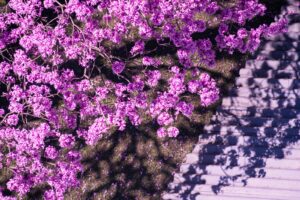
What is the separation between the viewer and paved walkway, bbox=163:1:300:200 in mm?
9547

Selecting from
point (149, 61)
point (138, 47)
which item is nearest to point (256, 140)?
point (149, 61)

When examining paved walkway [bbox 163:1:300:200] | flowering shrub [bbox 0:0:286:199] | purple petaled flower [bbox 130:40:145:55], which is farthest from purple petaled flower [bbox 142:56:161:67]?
paved walkway [bbox 163:1:300:200]

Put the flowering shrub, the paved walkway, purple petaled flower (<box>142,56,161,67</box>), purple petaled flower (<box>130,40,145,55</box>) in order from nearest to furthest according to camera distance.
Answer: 1. the flowering shrub
2. the paved walkway
3. purple petaled flower (<box>142,56,161,67</box>)
4. purple petaled flower (<box>130,40,145,55</box>)

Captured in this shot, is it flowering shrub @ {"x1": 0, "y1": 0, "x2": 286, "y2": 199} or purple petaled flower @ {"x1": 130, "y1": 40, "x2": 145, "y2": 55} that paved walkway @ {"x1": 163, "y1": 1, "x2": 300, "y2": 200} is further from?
purple petaled flower @ {"x1": 130, "y1": 40, "x2": 145, "y2": 55}

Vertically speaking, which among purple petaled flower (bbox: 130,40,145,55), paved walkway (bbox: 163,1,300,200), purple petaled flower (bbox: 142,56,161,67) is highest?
purple petaled flower (bbox: 130,40,145,55)

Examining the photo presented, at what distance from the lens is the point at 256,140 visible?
988 cm

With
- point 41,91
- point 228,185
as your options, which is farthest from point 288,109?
point 41,91

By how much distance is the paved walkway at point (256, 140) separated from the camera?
31.3 feet

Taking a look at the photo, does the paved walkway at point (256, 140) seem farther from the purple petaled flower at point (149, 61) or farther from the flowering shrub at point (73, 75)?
the purple petaled flower at point (149, 61)

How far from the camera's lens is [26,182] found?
853 cm

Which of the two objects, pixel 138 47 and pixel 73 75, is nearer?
pixel 73 75

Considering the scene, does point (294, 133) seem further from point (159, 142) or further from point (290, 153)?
→ point (159, 142)

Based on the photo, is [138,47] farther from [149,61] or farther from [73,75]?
[73,75]

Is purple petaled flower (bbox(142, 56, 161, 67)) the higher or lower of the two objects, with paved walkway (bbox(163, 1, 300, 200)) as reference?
higher
